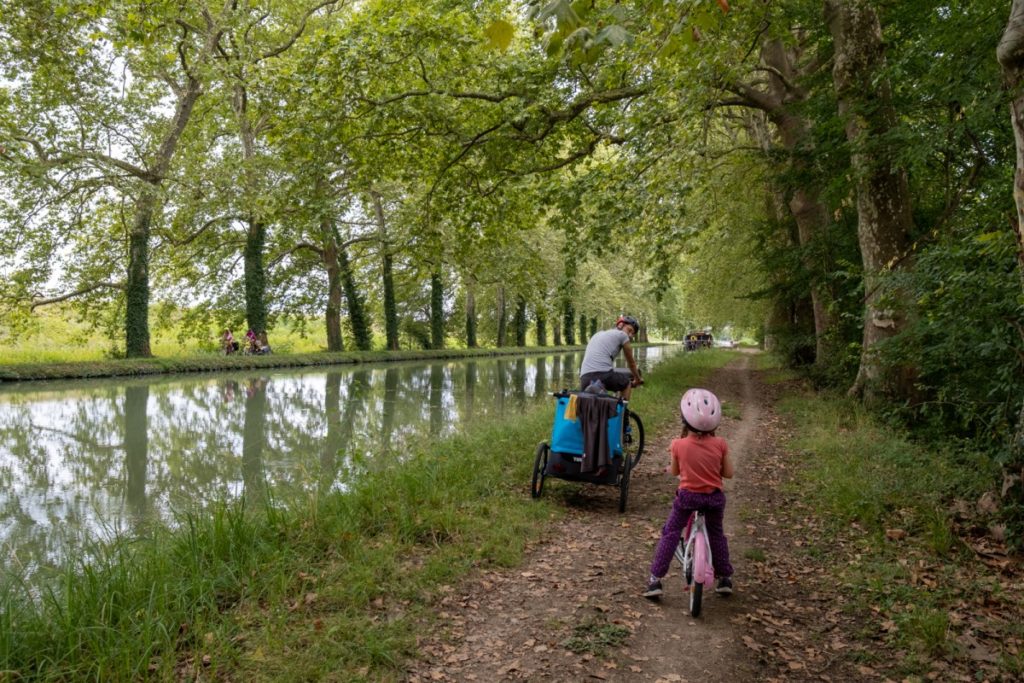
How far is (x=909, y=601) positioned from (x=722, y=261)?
77.8ft

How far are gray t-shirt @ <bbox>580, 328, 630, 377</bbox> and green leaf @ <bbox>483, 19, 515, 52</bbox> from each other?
441cm

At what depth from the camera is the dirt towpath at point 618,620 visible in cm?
357

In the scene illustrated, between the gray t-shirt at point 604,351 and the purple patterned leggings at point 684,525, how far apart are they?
2.53 metres

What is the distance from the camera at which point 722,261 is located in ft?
87.2

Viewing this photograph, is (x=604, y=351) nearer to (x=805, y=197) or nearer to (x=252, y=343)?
(x=805, y=197)

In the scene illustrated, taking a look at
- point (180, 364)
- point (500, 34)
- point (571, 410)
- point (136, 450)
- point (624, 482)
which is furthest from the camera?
point (180, 364)

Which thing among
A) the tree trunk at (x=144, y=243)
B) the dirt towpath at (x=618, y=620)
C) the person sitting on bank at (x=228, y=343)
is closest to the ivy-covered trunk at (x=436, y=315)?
the person sitting on bank at (x=228, y=343)

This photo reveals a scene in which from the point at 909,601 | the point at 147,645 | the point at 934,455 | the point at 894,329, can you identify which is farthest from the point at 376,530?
the point at 894,329

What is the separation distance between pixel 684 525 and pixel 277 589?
2.73 m

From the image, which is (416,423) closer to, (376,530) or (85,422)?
(85,422)

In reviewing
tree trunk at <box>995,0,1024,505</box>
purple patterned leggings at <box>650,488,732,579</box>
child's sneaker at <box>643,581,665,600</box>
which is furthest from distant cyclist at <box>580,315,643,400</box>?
tree trunk at <box>995,0,1024,505</box>

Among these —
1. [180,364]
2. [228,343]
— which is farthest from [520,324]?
[180,364]

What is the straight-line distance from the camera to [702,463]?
428 centimetres

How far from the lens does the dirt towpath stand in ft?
11.7
